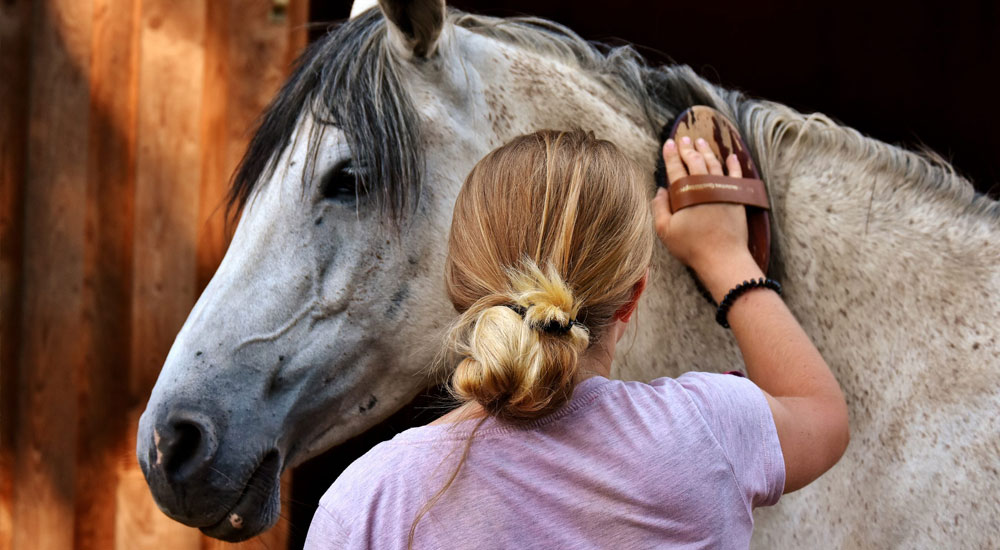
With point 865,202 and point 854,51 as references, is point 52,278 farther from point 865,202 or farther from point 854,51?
point 854,51

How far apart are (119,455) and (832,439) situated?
2.00 m

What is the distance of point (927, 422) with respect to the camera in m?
1.23

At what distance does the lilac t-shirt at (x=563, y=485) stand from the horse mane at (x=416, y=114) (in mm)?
583

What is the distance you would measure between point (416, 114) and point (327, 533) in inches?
29.7

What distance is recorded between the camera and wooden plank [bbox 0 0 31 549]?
213cm

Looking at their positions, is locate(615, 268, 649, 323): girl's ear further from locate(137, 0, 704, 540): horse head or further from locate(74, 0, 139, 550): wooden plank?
A: locate(74, 0, 139, 550): wooden plank

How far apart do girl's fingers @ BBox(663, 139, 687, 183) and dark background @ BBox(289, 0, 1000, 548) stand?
1561 millimetres

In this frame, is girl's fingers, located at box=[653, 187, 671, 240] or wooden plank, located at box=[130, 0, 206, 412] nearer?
girl's fingers, located at box=[653, 187, 671, 240]

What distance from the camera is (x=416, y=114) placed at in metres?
1.31

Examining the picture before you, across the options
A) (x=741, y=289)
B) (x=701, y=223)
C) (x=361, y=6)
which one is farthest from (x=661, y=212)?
(x=361, y=6)

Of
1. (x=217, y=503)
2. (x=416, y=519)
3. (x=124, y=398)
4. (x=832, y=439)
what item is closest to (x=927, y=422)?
(x=832, y=439)

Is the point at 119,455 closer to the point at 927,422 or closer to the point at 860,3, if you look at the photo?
the point at 927,422

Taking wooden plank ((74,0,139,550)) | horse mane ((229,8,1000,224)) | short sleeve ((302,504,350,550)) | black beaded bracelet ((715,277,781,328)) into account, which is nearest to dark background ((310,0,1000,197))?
wooden plank ((74,0,139,550))

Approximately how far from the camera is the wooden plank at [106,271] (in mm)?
2188
